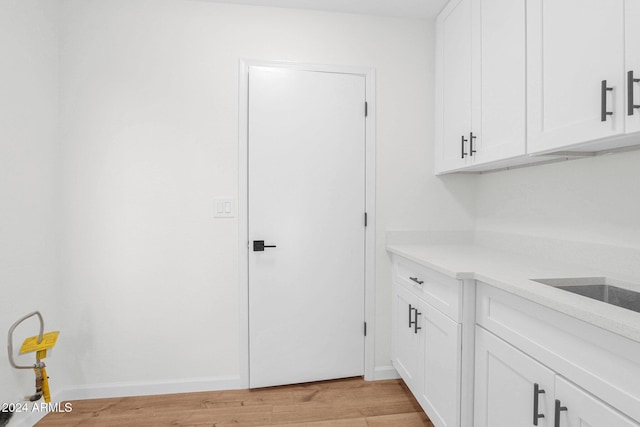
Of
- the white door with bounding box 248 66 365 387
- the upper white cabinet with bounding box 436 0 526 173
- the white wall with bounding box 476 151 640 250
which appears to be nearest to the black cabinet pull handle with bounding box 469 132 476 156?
the upper white cabinet with bounding box 436 0 526 173

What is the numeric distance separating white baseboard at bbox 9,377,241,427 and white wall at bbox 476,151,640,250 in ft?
6.66

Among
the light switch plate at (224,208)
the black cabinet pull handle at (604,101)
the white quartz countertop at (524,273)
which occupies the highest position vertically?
the black cabinet pull handle at (604,101)

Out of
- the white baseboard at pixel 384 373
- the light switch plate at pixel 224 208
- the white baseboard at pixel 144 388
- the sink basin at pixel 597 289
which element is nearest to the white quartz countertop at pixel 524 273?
the sink basin at pixel 597 289

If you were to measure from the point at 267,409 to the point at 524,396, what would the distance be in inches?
55.4

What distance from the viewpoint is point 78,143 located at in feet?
6.46

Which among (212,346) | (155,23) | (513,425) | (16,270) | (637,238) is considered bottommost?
(212,346)

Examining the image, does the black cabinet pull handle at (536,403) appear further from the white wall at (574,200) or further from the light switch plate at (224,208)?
the light switch plate at (224,208)

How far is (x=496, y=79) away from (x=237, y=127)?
1486mm

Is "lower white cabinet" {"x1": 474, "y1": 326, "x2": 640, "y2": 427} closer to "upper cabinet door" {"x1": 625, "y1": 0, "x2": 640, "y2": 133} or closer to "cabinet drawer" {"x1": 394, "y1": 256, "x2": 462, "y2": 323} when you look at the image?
"cabinet drawer" {"x1": 394, "y1": 256, "x2": 462, "y2": 323}

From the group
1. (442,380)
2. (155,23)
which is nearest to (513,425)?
(442,380)

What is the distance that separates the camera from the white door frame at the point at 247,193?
208 centimetres

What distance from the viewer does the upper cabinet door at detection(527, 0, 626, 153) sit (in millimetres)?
998

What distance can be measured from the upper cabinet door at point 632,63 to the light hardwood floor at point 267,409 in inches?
66.1

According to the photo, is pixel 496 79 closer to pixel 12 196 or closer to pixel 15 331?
pixel 12 196
